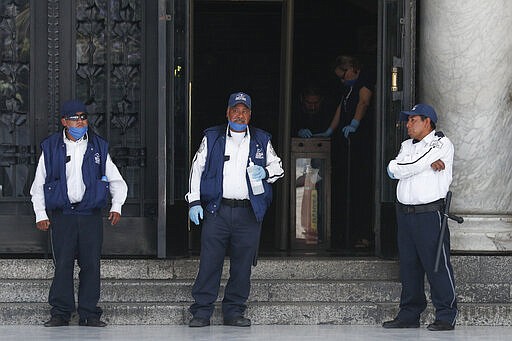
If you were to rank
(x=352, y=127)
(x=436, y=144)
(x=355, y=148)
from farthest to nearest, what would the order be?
(x=355, y=148) < (x=352, y=127) < (x=436, y=144)

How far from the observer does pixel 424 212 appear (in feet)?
37.9

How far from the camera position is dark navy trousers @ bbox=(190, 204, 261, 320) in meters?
11.7

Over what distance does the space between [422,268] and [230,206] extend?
5.19 ft

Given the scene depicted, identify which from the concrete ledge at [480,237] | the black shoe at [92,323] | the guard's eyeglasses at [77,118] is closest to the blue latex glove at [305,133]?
the concrete ledge at [480,237]

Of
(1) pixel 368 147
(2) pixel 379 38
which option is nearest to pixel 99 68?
(2) pixel 379 38

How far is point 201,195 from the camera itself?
38.6 ft

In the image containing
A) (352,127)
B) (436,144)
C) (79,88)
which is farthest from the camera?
(352,127)

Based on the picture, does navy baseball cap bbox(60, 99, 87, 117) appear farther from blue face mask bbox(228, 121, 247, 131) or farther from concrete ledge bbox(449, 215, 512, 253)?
concrete ledge bbox(449, 215, 512, 253)

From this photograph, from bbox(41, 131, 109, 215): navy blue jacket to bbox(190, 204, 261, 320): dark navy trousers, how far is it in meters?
0.87

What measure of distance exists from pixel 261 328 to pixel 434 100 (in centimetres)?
246

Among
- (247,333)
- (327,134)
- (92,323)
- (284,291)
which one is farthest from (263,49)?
(247,333)

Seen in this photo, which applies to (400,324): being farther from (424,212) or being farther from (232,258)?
(232,258)

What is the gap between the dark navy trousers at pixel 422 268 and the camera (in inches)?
455

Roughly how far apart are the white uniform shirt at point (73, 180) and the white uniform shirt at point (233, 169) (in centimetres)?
59
